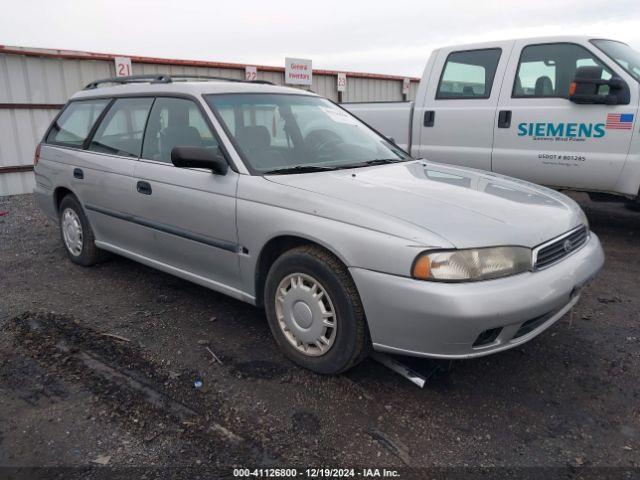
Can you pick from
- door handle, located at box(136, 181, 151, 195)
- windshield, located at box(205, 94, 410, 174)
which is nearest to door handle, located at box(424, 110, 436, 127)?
windshield, located at box(205, 94, 410, 174)

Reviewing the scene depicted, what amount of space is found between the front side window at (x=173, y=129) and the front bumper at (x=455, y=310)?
63.2 inches

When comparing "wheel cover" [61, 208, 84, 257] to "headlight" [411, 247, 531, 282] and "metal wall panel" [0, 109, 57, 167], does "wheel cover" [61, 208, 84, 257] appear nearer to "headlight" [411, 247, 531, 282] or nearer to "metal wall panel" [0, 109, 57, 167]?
"headlight" [411, 247, 531, 282]

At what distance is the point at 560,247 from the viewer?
2807 mm

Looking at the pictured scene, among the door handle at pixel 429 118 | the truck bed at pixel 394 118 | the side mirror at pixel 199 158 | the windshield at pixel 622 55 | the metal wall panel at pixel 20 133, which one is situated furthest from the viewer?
the metal wall panel at pixel 20 133

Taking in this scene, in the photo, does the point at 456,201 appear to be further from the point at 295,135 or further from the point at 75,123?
the point at 75,123

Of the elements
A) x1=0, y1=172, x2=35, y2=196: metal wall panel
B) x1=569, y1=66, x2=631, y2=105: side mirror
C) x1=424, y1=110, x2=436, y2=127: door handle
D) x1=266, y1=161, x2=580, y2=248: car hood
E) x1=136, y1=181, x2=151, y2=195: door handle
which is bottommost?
x1=0, y1=172, x2=35, y2=196: metal wall panel

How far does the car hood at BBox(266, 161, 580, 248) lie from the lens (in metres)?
2.53

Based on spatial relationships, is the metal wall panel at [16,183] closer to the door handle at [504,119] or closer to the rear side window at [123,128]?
the rear side window at [123,128]

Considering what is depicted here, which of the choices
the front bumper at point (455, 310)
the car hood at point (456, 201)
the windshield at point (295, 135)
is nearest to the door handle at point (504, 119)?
the windshield at point (295, 135)

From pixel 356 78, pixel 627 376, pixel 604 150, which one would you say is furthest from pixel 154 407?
pixel 356 78

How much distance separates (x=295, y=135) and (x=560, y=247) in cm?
188

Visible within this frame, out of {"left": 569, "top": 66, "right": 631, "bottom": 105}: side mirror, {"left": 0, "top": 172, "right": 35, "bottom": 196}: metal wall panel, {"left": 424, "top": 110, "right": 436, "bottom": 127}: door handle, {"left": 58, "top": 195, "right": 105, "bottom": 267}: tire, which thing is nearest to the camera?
{"left": 58, "top": 195, "right": 105, "bottom": 267}: tire

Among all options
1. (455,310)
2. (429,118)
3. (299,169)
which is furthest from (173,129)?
(429,118)

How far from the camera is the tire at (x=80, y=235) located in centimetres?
471
